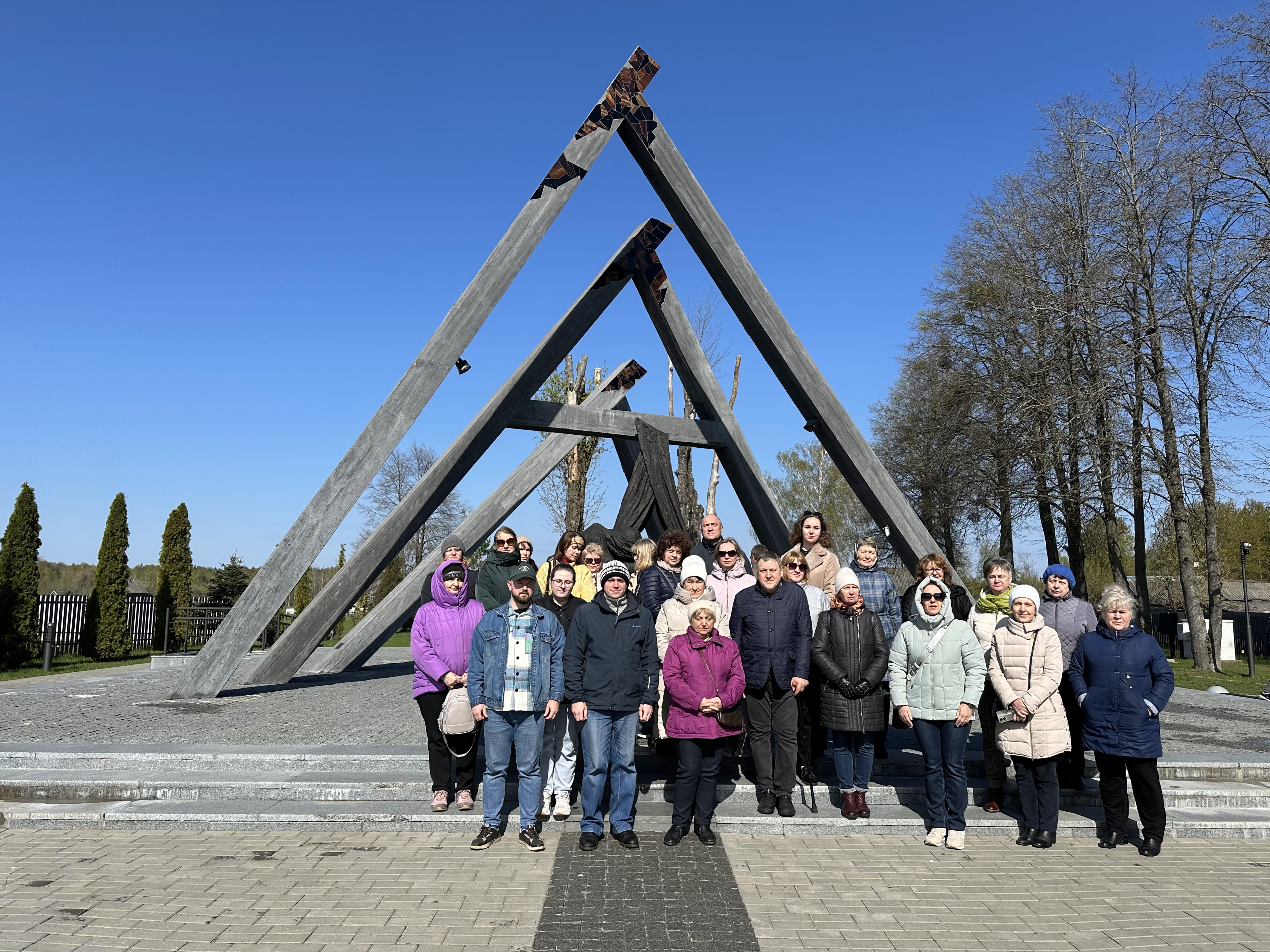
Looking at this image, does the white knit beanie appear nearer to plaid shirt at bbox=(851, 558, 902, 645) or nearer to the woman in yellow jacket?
plaid shirt at bbox=(851, 558, 902, 645)

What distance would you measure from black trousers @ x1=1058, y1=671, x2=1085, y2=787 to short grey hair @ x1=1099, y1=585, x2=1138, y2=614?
1.73 ft

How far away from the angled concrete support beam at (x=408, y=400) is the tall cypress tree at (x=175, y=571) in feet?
43.5

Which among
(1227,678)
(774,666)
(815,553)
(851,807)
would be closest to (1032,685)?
(851,807)

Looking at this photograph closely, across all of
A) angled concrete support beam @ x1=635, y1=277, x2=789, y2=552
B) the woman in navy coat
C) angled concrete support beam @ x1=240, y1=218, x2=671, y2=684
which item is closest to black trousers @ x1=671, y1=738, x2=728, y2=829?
the woman in navy coat

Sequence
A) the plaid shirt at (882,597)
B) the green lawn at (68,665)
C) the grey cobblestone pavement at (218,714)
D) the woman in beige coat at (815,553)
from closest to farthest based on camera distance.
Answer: the plaid shirt at (882,597) → the woman in beige coat at (815,553) → the grey cobblestone pavement at (218,714) → the green lawn at (68,665)

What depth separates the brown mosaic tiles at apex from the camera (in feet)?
29.5

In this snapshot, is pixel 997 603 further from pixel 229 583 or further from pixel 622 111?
pixel 229 583

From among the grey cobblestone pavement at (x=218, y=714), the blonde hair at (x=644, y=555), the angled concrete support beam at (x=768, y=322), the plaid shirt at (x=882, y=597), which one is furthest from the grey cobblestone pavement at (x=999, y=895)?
the angled concrete support beam at (x=768, y=322)

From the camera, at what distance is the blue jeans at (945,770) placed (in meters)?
5.04

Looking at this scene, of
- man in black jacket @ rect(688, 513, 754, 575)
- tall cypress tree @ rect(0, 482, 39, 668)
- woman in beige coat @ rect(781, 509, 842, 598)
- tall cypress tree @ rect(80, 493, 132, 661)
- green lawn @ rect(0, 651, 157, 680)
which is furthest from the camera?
tall cypress tree @ rect(80, 493, 132, 661)

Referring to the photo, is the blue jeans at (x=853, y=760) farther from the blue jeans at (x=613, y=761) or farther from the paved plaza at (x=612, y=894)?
the blue jeans at (x=613, y=761)

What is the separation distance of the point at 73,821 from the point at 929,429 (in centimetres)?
2093

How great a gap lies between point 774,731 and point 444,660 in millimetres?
2157

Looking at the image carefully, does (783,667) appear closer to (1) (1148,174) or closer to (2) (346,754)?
(2) (346,754)
